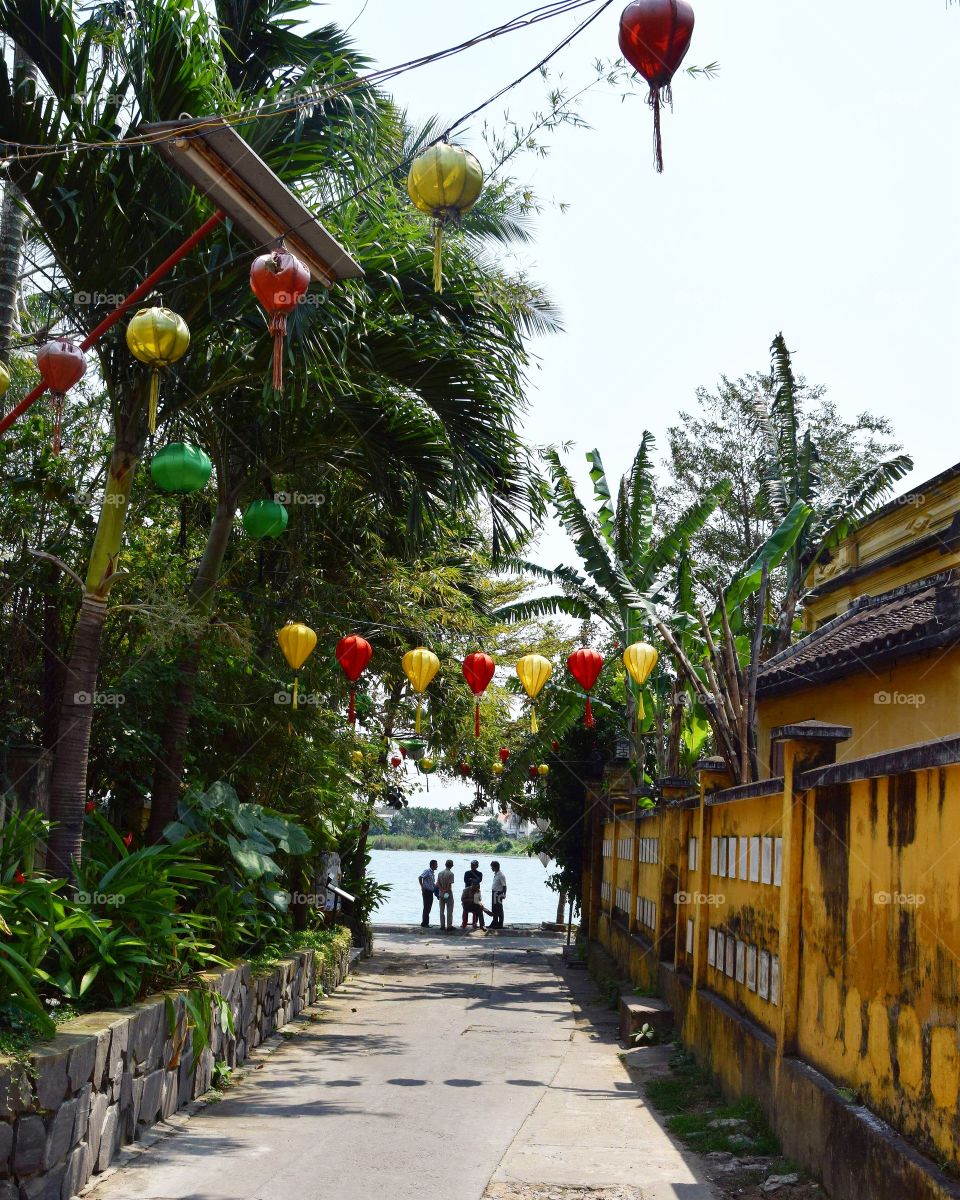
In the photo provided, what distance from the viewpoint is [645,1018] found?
11.9 meters

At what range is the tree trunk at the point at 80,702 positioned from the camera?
7.83 meters

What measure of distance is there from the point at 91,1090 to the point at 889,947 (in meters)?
4.25

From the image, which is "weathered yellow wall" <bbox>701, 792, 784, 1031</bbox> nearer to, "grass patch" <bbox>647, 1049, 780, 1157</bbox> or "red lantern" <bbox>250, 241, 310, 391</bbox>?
"grass patch" <bbox>647, 1049, 780, 1157</bbox>

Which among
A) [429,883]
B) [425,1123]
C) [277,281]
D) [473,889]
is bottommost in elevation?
[425,1123]

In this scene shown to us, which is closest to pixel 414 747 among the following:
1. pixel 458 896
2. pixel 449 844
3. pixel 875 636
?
pixel 875 636

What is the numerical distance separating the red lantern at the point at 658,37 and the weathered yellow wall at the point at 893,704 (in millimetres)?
6989

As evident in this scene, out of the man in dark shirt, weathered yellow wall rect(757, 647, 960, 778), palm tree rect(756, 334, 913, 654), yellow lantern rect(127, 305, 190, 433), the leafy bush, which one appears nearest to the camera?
yellow lantern rect(127, 305, 190, 433)

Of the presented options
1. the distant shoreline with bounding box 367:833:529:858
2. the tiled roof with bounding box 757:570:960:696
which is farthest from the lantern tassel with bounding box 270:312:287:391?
the distant shoreline with bounding box 367:833:529:858

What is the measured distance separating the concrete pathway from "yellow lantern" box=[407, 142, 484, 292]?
16.2ft

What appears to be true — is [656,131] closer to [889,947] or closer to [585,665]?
[889,947]

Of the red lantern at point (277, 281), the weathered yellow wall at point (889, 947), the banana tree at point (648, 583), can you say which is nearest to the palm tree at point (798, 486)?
the banana tree at point (648, 583)

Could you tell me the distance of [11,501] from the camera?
398 inches

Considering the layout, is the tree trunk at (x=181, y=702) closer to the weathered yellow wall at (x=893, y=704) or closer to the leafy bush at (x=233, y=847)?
the leafy bush at (x=233, y=847)

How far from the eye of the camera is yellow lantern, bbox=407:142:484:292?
17.9 feet
